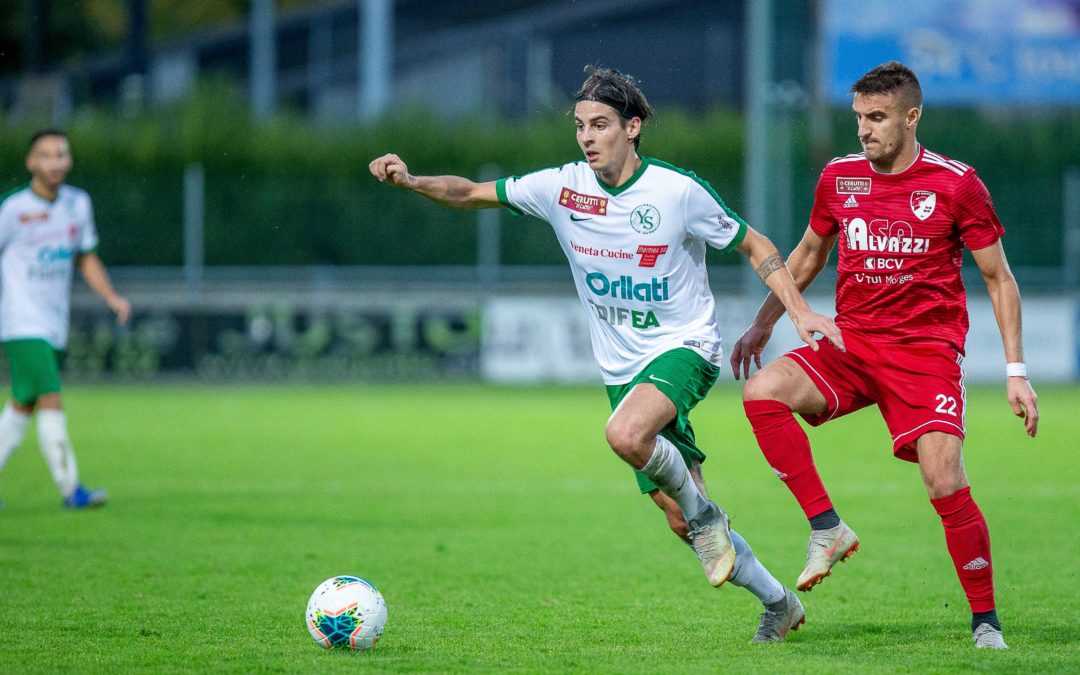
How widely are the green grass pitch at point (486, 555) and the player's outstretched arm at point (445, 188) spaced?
187cm

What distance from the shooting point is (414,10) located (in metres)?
40.9

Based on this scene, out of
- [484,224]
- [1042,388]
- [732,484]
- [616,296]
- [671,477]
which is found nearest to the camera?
[671,477]

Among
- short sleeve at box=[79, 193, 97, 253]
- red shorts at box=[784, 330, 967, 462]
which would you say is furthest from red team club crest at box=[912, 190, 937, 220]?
short sleeve at box=[79, 193, 97, 253]

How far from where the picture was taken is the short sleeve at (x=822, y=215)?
622 centimetres

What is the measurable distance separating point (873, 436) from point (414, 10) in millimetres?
27820

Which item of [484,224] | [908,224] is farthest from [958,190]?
[484,224]

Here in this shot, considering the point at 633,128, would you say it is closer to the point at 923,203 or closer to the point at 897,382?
the point at 923,203

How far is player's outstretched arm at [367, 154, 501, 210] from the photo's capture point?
6148 mm

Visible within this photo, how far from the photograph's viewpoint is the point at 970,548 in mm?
5816

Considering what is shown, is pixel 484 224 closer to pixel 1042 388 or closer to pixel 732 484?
pixel 1042 388

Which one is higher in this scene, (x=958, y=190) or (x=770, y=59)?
(x=770, y=59)

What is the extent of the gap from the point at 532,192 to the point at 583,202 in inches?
10.4

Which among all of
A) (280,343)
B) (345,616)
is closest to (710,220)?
→ (345,616)

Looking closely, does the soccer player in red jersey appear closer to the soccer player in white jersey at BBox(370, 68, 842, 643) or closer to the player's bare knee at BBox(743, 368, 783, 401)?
the player's bare knee at BBox(743, 368, 783, 401)
